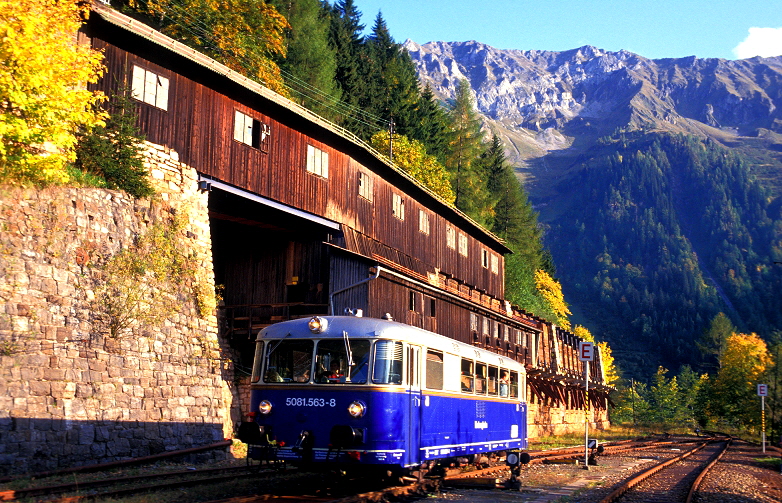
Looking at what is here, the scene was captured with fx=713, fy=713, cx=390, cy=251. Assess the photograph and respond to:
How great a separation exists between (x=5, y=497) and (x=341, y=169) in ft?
64.4

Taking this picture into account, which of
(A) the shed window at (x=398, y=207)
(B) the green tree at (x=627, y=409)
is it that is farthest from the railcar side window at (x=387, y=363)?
(B) the green tree at (x=627, y=409)

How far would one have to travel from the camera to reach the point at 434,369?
13.8 meters

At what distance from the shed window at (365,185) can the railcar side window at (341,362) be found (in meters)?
18.0

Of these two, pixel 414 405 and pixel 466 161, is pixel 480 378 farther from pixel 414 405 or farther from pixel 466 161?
pixel 466 161

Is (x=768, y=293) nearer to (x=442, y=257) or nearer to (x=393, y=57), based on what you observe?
(x=393, y=57)

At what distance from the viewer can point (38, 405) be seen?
1497 cm

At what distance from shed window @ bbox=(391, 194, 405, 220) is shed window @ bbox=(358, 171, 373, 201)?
2294 millimetres

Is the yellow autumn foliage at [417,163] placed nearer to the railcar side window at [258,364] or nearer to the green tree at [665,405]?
the railcar side window at [258,364]

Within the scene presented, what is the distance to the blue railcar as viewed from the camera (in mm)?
11891

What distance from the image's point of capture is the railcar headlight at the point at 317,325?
12438 millimetres

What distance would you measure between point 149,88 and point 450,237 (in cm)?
2183

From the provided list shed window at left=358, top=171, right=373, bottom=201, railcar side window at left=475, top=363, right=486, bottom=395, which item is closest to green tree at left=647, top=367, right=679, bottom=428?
shed window at left=358, top=171, right=373, bottom=201

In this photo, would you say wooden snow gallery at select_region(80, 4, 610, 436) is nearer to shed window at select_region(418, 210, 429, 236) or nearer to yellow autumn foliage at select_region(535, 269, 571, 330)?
shed window at select_region(418, 210, 429, 236)

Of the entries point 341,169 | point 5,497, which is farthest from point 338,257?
point 5,497
